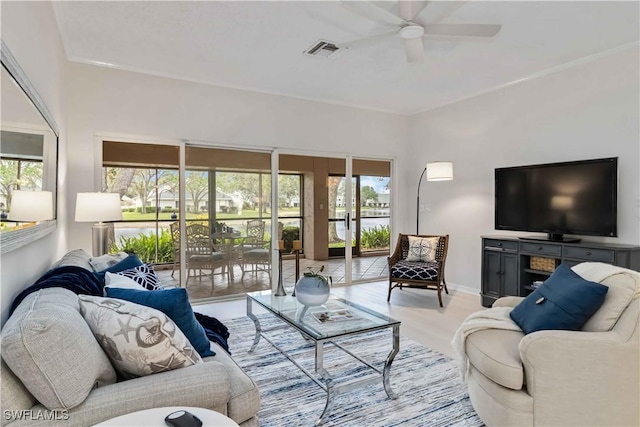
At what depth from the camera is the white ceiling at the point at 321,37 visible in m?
2.93

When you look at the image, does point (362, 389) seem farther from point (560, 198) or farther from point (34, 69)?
point (560, 198)

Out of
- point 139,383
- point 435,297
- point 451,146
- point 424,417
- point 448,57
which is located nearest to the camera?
point 139,383

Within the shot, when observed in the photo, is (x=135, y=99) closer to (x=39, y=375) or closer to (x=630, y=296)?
(x=39, y=375)

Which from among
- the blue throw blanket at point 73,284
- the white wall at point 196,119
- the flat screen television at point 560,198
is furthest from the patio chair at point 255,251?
the flat screen television at point 560,198

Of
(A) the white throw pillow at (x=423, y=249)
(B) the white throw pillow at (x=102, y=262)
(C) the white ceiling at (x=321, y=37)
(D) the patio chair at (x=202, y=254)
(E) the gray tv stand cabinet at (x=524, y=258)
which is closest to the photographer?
(B) the white throw pillow at (x=102, y=262)

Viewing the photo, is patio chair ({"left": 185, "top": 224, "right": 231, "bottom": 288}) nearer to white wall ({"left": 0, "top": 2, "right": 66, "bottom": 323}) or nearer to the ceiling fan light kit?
white wall ({"left": 0, "top": 2, "right": 66, "bottom": 323})

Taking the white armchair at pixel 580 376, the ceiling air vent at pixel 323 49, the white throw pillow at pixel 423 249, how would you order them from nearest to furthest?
the white armchair at pixel 580 376, the ceiling air vent at pixel 323 49, the white throw pillow at pixel 423 249

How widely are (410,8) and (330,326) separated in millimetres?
2273

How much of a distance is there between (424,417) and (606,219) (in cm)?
282

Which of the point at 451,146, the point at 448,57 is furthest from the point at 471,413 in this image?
the point at 451,146

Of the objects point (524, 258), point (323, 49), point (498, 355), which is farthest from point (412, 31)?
point (524, 258)

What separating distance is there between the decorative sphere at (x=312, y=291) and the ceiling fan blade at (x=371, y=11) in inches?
75.0

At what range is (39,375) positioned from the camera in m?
1.17

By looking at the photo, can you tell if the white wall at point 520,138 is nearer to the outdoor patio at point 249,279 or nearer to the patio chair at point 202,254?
the outdoor patio at point 249,279
